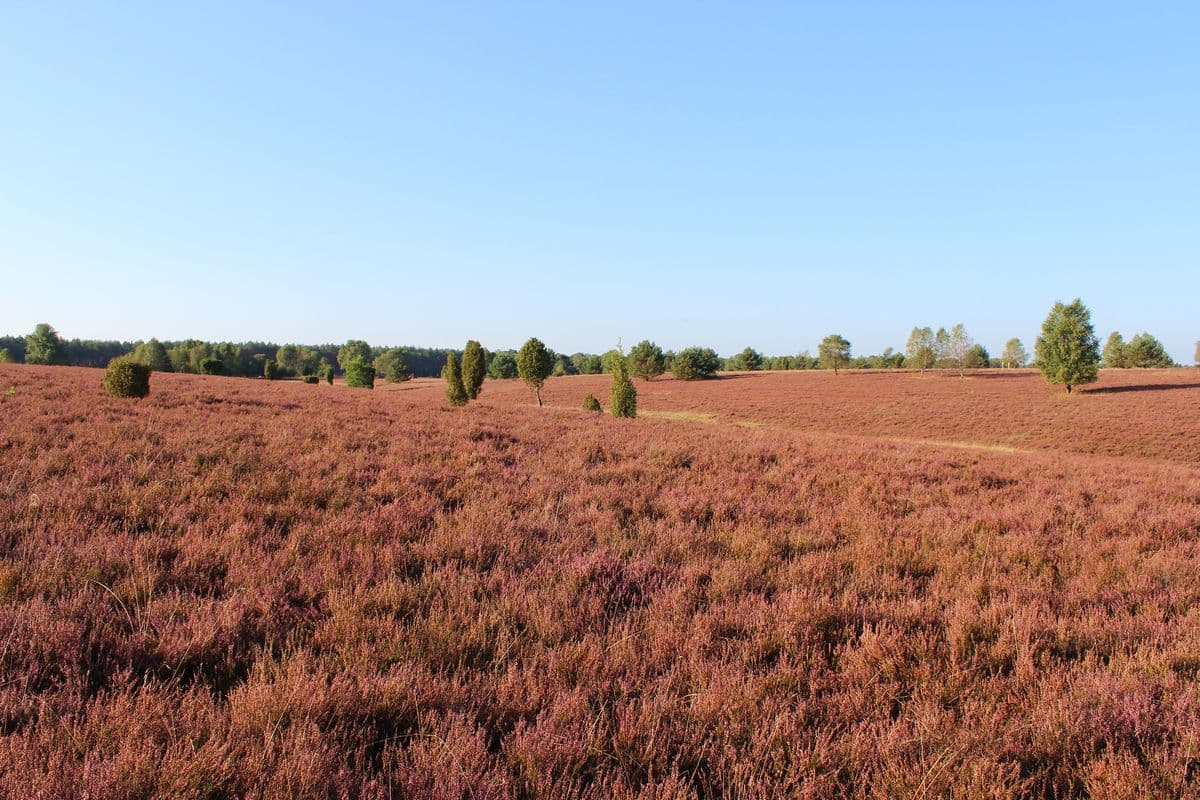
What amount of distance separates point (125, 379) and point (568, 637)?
1948 cm

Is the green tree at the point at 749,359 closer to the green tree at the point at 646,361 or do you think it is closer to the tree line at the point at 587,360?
the tree line at the point at 587,360

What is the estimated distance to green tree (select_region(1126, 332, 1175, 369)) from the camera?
9831 cm

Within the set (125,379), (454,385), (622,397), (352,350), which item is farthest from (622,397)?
(352,350)

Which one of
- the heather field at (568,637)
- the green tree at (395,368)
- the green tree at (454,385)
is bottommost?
the heather field at (568,637)

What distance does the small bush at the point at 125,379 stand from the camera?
53.9 ft

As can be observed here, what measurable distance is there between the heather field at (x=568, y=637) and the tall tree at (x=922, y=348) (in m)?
91.5

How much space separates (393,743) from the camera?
2496mm

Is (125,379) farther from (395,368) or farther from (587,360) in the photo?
(587,360)

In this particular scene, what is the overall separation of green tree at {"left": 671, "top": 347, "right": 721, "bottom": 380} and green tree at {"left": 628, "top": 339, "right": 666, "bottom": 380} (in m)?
2.98

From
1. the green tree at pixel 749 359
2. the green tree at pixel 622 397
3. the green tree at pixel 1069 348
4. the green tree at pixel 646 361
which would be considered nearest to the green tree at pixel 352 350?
the green tree at pixel 646 361

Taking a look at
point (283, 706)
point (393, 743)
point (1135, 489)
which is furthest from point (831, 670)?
point (1135, 489)

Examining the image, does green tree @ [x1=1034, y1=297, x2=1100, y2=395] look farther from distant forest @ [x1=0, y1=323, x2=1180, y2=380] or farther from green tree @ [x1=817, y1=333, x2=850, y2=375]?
green tree @ [x1=817, y1=333, x2=850, y2=375]

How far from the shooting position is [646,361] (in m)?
94.0

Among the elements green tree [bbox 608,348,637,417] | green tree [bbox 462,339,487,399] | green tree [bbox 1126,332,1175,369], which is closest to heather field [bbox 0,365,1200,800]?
green tree [bbox 608,348,637,417]
